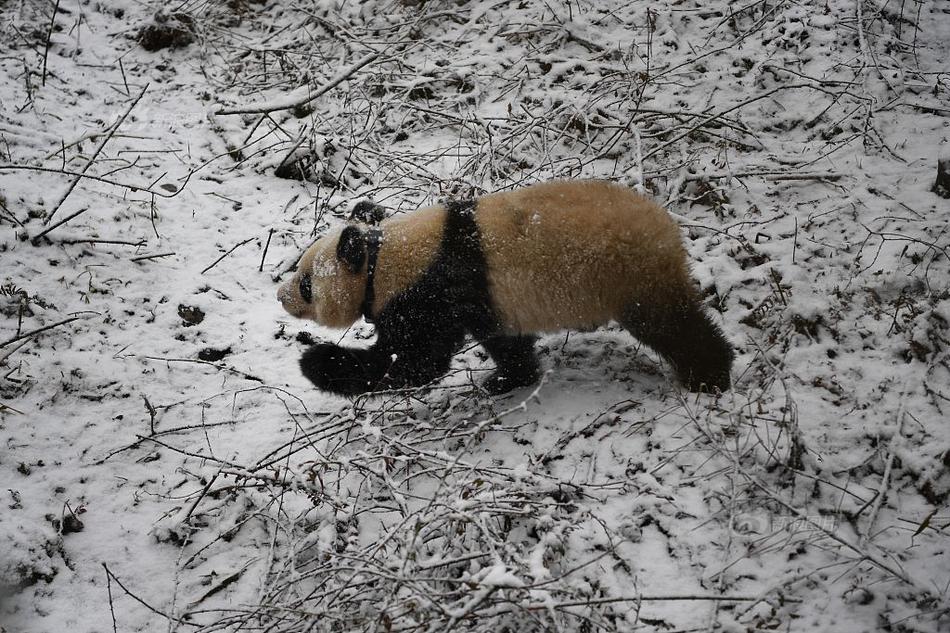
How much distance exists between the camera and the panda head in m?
3.60

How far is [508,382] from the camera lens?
388 centimetres

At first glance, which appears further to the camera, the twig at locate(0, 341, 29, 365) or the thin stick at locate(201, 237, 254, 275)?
the thin stick at locate(201, 237, 254, 275)

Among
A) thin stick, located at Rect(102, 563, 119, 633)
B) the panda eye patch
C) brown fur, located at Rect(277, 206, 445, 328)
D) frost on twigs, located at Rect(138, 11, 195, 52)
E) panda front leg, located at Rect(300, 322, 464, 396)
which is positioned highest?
frost on twigs, located at Rect(138, 11, 195, 52)

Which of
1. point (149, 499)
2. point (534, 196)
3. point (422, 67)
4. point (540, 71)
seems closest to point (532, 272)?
point (534, 196)

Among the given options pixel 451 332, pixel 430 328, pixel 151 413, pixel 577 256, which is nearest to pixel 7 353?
pixel 151 413

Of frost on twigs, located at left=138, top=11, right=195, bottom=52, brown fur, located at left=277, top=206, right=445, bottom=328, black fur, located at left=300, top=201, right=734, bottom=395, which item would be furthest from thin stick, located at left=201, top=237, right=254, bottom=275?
frost on twigs, located at left=138, top=11, right=195, bottom=52

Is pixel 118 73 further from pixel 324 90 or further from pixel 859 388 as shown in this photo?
pixel 859 388

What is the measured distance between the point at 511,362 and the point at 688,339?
3.46 feet

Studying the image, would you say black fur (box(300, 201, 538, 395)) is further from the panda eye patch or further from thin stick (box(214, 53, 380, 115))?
thin stick (box(214, 53, 380, 115))

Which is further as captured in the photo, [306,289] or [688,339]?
[306,289]

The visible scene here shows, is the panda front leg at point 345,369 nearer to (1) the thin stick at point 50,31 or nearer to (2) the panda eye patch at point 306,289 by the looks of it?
(2) the panda eye patch at point 306,289

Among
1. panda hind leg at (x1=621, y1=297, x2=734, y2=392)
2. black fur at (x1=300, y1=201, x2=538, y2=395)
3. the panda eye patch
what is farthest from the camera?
the panda eye patch

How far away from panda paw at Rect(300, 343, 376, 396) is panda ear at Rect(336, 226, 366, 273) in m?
0.51

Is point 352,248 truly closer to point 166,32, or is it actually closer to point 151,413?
point 151,413
